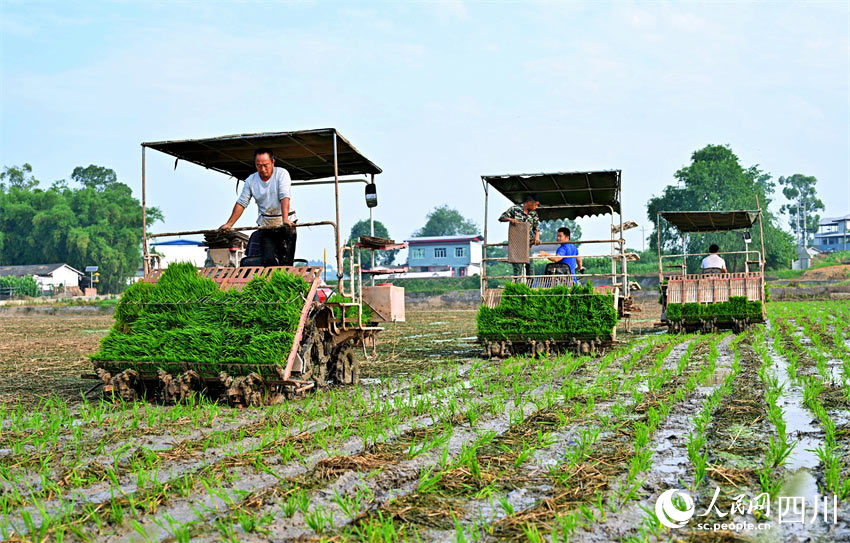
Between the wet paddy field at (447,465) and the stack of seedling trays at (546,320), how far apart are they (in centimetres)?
313

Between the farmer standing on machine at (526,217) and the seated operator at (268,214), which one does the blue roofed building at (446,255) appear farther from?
the seated operator at (268,214)

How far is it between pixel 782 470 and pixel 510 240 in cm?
778

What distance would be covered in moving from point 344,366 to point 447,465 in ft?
13.6

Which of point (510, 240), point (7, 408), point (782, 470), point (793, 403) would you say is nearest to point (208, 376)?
point (7, 408)

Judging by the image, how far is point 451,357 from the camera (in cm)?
1164

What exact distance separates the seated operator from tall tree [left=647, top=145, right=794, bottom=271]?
177ft

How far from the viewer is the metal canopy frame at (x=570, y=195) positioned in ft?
39.0

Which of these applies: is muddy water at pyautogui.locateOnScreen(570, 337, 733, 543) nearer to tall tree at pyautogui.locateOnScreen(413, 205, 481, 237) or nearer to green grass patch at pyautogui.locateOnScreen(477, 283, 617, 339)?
green grass patch at pyautogui.locateOnScreen(477, 283, 617, 339)

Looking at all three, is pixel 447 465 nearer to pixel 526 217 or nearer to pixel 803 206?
pixel 526 217

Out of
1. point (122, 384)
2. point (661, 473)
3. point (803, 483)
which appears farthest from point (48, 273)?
point (803, 483)

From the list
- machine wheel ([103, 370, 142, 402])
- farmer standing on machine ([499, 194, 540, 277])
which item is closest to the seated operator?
machine wheel ([103, 370, 142, 402])

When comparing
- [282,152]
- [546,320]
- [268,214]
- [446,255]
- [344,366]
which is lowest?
[344,366]

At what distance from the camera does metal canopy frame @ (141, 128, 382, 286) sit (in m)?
7.57

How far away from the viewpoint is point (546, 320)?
440 inches
